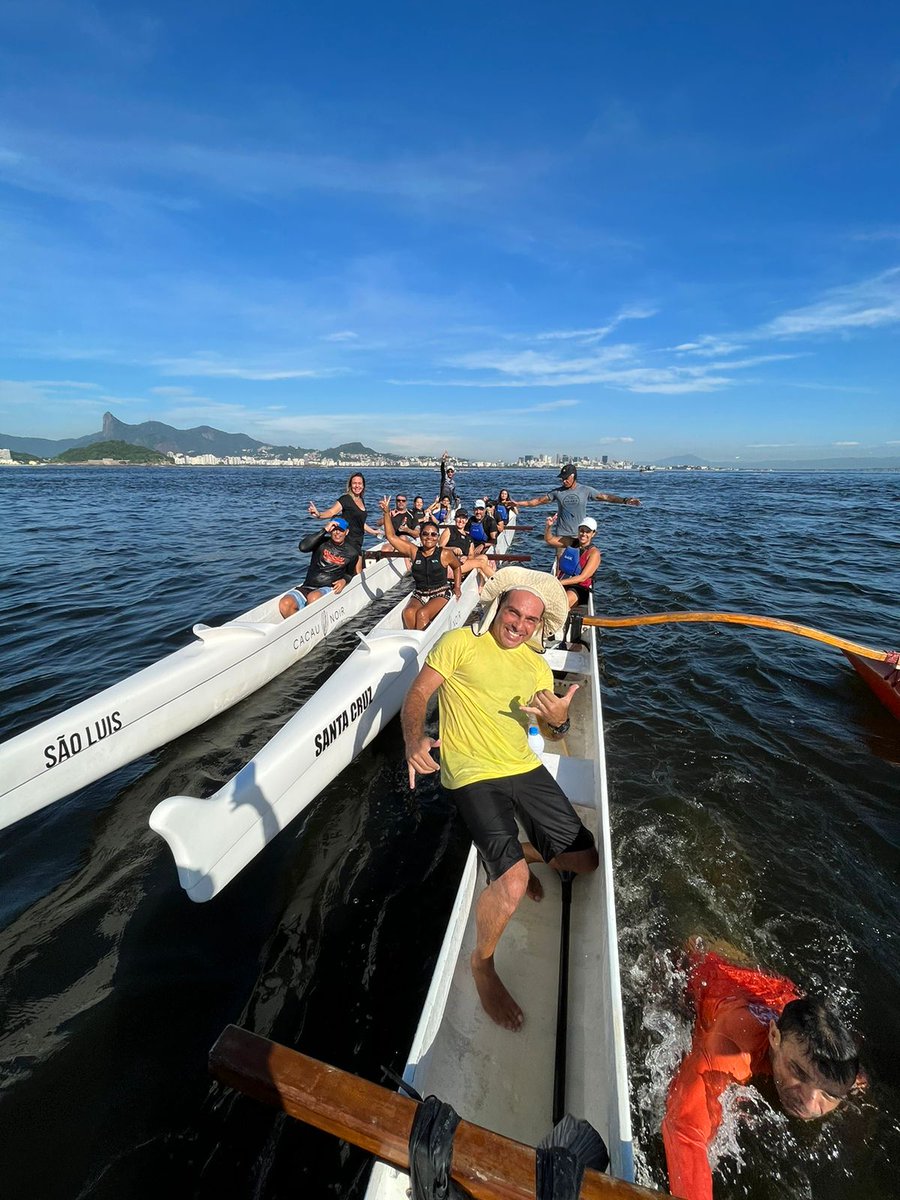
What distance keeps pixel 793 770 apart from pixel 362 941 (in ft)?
16.9

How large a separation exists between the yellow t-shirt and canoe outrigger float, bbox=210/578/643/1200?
0.74m

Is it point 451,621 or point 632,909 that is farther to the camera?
point 451,621

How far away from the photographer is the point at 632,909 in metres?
3.93

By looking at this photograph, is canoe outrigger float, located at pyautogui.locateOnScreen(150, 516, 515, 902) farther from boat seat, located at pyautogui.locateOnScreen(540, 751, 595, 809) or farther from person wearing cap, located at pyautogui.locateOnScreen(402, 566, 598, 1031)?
boat seat, located at pyautogui.locateOnScreen(540, 751, 595, 809)

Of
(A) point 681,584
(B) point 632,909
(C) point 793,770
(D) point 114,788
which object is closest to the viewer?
(B) point 632,909

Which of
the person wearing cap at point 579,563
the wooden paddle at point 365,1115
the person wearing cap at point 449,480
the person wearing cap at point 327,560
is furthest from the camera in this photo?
the person wearing cap at point 449,480

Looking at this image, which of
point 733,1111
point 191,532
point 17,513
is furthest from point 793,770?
point 17,513

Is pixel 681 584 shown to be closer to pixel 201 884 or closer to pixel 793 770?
pixel 793 770

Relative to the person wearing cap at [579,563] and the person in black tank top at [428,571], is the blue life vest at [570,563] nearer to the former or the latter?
the person wearing cap at [579,563]

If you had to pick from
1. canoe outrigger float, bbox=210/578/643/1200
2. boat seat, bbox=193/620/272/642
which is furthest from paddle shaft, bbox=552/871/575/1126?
boat seat, bbox=193/620/272/642

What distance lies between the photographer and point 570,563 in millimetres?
8680

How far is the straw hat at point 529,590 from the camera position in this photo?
131 inches

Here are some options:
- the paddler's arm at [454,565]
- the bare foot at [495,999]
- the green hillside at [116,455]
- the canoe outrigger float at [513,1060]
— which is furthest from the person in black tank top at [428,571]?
the green hillside at [116,455]

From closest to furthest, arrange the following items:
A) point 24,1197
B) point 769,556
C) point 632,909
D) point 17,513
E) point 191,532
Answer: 1. point 24,1197
2. point 632,909
3. point 769,556
4. point 191,532
5. point 17,513
